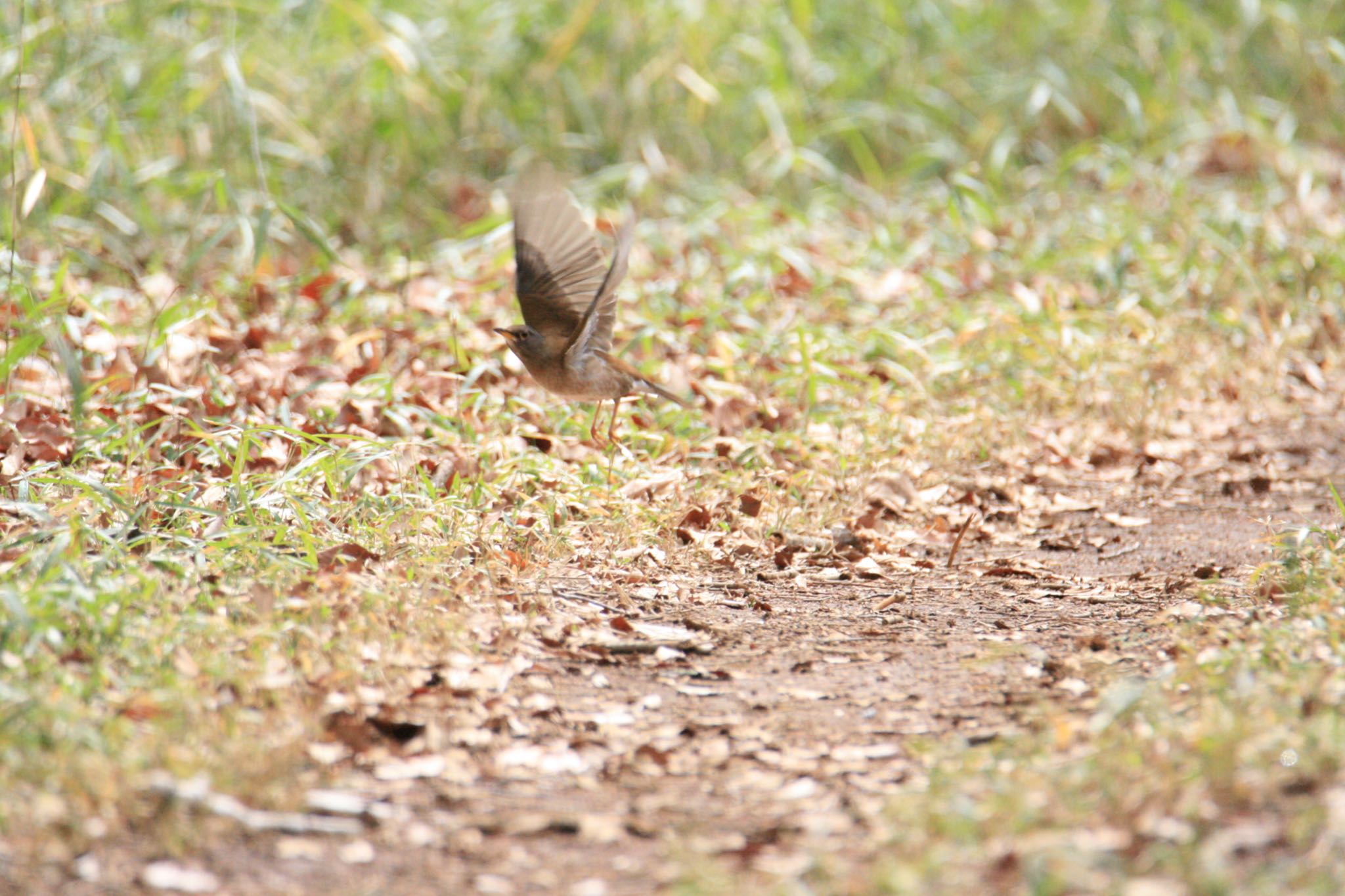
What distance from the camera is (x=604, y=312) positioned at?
379cm

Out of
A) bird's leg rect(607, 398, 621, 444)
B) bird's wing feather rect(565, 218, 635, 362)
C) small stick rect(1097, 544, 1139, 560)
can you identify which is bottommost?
bird's leg rect(607, 398, 621, 444)

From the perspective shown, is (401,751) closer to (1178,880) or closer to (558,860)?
(558,860)

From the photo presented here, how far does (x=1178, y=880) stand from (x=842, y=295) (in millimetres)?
4119

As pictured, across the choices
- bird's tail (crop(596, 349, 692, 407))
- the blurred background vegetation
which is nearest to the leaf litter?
bird's tail (crop(596, 349, 692, 407))

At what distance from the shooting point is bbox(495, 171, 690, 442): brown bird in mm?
3578

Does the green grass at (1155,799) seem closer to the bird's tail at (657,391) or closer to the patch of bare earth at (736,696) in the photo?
the patch of bare earth at (736,696)

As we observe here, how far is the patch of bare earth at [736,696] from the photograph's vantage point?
6.73 ft

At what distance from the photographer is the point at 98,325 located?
4.59 metres

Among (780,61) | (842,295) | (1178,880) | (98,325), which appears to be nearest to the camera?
(1178,880)

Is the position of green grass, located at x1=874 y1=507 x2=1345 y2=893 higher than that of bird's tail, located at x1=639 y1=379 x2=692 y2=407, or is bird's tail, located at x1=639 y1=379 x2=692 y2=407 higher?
green grass, located at x1=874 y1=507 x2=1345 y2=893

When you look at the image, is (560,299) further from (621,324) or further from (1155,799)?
(1155,799)

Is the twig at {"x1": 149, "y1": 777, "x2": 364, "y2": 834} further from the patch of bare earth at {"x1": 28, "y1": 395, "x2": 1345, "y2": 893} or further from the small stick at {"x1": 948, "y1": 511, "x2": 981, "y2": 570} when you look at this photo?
the small stick at {"x1": 948, "y1": 511, "x2": 981, "y2": 570}

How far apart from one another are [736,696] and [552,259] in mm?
1503

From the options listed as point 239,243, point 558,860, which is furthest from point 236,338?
point 558,860
